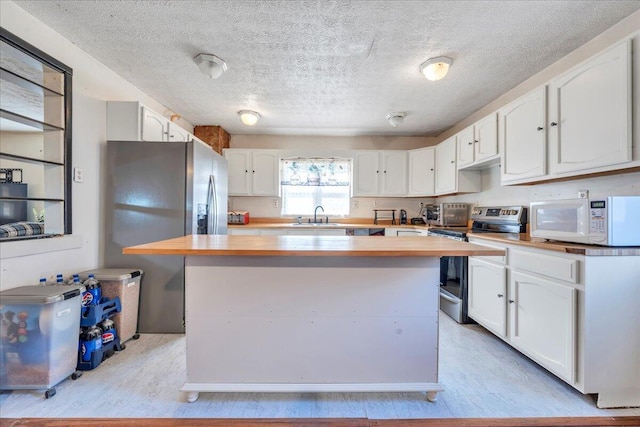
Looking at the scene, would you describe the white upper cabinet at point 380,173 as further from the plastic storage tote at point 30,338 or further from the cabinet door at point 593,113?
the plastic storage tote at point 30,338

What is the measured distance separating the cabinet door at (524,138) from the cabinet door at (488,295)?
806 millimetres

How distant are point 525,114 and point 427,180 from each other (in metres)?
1.77

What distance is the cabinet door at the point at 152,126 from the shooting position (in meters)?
2.48

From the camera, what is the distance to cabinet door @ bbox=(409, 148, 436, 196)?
154 inches

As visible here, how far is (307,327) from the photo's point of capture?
158cm

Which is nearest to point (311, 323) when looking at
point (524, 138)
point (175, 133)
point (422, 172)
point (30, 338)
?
point (30, 338)

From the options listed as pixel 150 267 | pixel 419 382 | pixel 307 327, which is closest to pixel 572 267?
pixel 419 382

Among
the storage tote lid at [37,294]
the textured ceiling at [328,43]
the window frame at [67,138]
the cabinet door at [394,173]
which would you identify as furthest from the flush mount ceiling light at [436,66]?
the storage tote lid at [37,294]

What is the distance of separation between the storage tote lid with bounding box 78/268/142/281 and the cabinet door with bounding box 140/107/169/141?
117cm

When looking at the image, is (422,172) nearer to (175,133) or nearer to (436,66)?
(436,66)

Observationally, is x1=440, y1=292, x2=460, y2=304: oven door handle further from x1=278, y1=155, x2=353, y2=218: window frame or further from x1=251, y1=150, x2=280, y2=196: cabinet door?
x1=251, y1=150, x2=280, y2=196: cabinet door

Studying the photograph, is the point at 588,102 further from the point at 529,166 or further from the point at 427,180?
the point at 427,180

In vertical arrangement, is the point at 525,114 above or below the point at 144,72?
below

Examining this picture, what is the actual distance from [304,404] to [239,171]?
3360 mm
